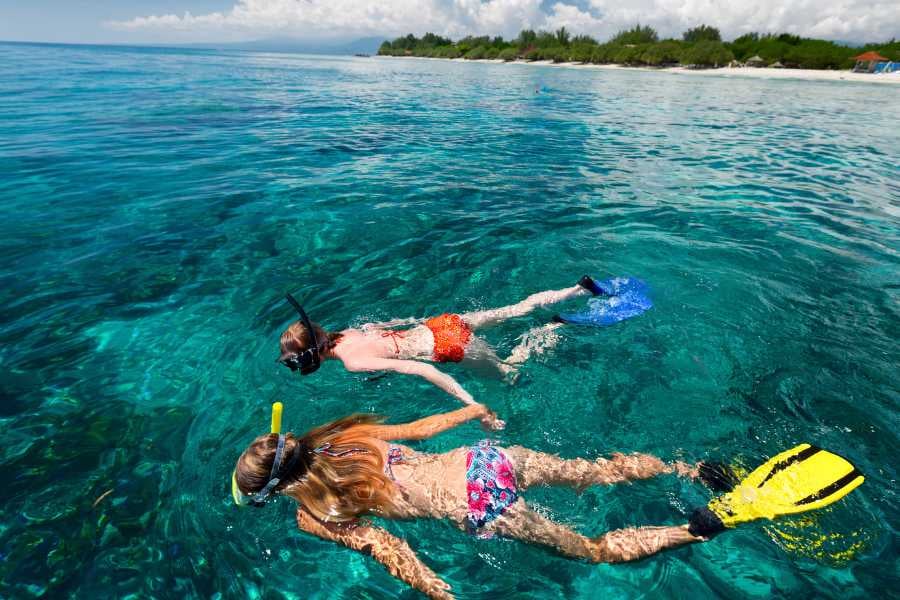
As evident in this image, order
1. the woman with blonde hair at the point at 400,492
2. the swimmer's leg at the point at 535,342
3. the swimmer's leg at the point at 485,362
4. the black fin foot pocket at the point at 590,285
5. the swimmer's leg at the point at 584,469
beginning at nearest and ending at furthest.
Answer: the woman with blonde hair at the point at 400,492
the swimmer's leg at the point at 584,469
the swimmer's leg at the point at 485,362
the swimmer's leg at the point at 535,342
the black fin foot pocket at the point at 590,285

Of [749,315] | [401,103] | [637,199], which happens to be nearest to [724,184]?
[637,199]

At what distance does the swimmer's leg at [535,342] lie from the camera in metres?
5.59

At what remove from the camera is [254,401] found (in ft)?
16.8

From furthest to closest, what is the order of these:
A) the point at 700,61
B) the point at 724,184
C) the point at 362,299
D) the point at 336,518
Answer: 1. the point at 700,61
2. the point at 724,184
3. the point at 362,299
4. the point at 336,518

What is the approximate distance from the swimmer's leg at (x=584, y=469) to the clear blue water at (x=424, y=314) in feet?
0.64

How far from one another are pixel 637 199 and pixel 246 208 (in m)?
9.58

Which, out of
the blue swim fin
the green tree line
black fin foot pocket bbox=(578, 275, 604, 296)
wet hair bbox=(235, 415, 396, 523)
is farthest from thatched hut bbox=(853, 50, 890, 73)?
wet hair bbox=(235, 415, 396, 523)

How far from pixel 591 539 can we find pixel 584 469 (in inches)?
24.6

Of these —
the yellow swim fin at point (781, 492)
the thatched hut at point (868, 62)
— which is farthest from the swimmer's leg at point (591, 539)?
the thatched hut at point (868, 62)

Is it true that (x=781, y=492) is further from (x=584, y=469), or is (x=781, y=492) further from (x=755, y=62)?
(x=755, y=62)

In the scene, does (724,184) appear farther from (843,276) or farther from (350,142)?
(350,142)

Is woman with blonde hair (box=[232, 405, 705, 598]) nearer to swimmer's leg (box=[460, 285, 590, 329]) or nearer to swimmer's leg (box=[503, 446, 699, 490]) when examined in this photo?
swimmer's leg (box=[503, 446, 699, 490])

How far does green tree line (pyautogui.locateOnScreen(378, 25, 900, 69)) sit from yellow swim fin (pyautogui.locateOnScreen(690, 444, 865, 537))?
91.5 m

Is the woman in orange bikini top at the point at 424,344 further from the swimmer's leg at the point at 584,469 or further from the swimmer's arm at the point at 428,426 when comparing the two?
the swimmer's leg at the point at 584,469
